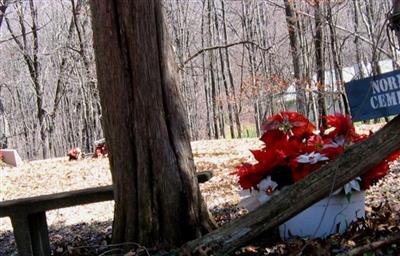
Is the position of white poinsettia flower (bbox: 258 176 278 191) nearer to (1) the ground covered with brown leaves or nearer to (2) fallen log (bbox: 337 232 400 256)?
Answer: (1) the ground covered with brown leaves

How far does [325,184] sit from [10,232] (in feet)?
13.3

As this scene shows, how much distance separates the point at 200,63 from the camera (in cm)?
4325

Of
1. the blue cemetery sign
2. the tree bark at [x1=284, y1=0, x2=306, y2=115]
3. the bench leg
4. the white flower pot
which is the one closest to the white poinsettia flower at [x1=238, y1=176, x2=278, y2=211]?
the white flower pot

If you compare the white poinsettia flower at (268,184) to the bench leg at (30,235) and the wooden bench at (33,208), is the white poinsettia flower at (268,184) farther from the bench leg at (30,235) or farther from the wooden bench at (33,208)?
the bench leg at (30,235)

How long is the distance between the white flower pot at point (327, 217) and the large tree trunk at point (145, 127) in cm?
63

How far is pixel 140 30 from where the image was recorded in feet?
11.4

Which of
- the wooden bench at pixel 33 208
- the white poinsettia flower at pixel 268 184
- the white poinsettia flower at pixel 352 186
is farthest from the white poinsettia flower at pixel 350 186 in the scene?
the wooden bench at pixel 33 208

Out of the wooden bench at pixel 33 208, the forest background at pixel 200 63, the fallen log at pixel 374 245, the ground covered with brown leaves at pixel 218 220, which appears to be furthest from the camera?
the forest background at pixel 200 63

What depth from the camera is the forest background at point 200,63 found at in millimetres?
27531

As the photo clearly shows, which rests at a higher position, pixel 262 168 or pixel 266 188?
pixel 262 168

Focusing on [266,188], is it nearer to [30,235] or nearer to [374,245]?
[374,245]

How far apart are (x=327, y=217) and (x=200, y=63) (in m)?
40.4

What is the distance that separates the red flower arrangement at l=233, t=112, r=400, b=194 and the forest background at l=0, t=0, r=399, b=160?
18.8 meters

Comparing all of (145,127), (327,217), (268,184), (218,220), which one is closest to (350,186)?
(327,217)
